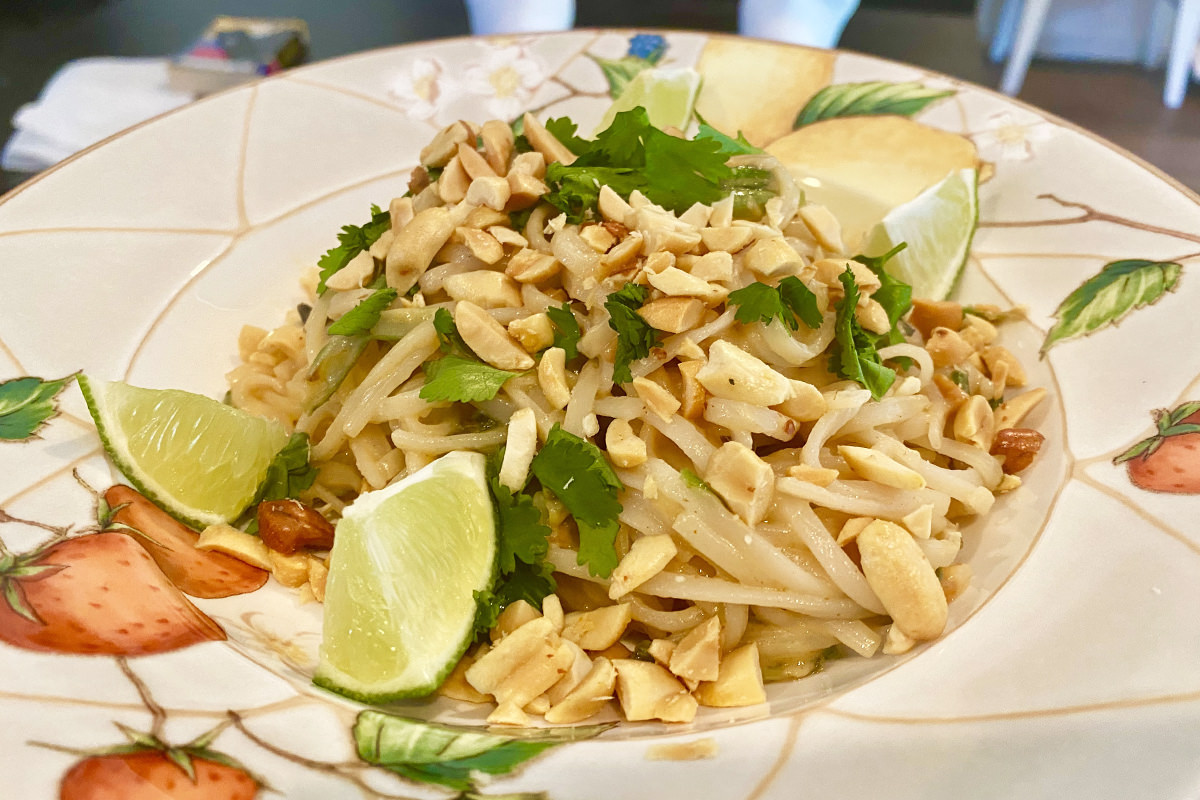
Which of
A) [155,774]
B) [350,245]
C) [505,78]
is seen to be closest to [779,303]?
[350,245]

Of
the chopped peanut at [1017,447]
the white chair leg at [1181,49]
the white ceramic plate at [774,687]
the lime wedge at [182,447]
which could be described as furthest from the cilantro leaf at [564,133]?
the white chair leg at [1181,49]

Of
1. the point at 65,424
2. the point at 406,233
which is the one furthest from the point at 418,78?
the point at 65,424

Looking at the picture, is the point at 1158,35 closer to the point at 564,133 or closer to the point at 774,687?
the point at 564,133

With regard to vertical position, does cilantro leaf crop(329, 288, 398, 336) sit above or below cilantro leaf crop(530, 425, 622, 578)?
above

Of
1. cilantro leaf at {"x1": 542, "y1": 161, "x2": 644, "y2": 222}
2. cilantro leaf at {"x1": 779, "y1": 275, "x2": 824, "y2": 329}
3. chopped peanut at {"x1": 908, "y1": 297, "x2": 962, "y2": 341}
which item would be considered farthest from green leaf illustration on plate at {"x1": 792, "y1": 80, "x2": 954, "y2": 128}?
cilantro leaf at {"x1": 779, "y1": 275, "x2": 824, "y2": 329}

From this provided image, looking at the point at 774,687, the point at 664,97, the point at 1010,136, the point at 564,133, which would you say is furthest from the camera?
the point at 664,97

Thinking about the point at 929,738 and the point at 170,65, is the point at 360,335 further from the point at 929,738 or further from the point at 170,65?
the point at 170,65

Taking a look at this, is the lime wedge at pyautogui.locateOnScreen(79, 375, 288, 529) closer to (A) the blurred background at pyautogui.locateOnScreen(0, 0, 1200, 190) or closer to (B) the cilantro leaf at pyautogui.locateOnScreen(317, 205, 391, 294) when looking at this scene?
(B) the cilantro leaf at pyautogui.locateOnScreen(317, 205, 391, 294)
